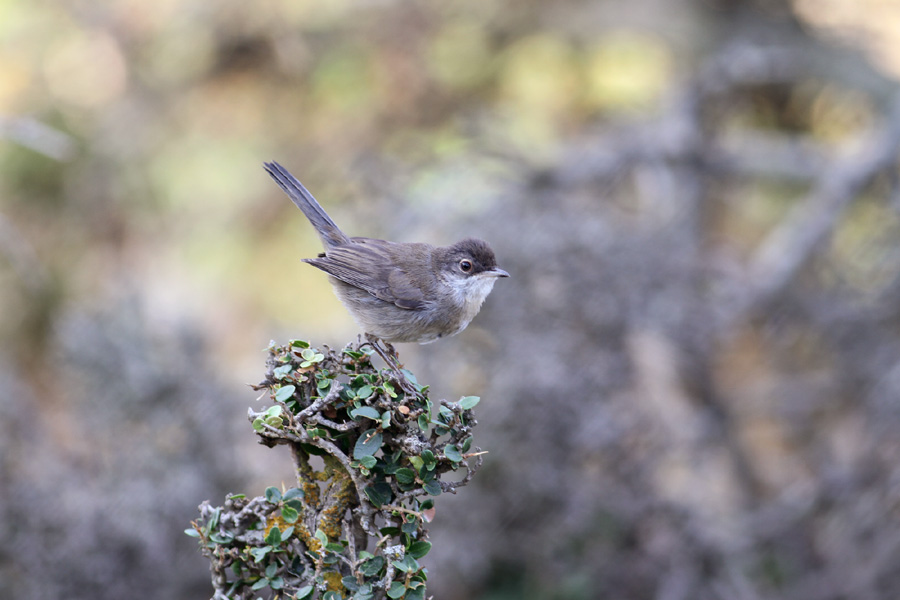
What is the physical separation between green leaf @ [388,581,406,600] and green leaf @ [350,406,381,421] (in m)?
0.41

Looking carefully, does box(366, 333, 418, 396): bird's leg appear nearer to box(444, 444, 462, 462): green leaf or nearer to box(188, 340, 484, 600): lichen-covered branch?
box(188, 340, 484, 600): lichen-covered branch

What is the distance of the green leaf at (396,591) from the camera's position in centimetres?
191

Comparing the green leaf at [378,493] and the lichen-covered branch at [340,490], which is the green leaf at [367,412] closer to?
the lichen-covered branch at [340,490]

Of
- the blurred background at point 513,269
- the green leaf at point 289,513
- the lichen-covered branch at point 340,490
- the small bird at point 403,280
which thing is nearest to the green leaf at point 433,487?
the lichen-covered branch at point 340,490

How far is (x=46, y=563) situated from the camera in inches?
168

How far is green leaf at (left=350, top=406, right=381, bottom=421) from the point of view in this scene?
6.40 feet

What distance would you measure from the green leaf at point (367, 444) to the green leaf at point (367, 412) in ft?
0.14

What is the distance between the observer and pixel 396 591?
1.91m

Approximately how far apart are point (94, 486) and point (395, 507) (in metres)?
3.54

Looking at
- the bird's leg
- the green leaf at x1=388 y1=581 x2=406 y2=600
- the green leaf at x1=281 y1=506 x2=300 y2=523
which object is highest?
the bird's leg

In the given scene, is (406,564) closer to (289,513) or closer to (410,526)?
(410,526)

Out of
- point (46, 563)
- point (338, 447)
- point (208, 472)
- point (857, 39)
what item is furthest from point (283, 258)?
point (338, 447)

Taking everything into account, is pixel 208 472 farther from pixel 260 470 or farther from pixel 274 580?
pixel 274 580

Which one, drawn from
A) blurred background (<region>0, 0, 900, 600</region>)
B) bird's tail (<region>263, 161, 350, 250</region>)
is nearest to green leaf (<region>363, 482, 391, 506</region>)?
bird's tail (<region>263, 161, 350, 250</region>)
